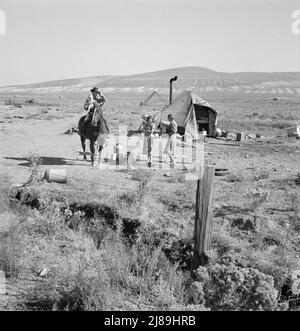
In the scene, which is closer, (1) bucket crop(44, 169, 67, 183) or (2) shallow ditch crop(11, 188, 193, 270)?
(2) shallow ditch crop(11, 188, 193, 270)

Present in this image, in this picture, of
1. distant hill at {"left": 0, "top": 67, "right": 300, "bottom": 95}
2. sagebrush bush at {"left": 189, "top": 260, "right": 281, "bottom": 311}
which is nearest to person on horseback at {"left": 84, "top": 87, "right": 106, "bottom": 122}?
sagebrush bush at {"left": 189, "top": 260, "right": 281, "bottom": 311}

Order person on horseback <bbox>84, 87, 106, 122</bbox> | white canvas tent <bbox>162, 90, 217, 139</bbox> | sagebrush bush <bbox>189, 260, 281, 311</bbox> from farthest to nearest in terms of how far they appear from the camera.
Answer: white canvas tent <bbox>162, 90, 217, 139</bbox> → person on horseback <bbox>84, 87, 106, 122</bbox> → sagebrush bush <bbox>189, 260, 281, 311</bbox>

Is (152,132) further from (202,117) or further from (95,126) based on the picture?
(202,117)

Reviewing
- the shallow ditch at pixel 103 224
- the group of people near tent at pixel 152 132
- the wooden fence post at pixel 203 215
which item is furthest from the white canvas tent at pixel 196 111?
the wooden fence post at pixel 203 215

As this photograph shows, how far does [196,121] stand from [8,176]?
37.0ft

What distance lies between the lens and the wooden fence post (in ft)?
16.4

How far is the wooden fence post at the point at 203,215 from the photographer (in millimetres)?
5000

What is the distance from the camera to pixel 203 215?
5254 mm

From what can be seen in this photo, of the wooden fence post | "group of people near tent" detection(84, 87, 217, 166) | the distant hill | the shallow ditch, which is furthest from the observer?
the distant hill

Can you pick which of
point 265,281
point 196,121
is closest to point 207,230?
point 265,281

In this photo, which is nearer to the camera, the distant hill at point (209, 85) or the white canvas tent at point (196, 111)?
the white canvas tent at point (196, 111)

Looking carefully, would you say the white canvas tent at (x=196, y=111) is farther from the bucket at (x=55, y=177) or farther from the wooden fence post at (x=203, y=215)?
the wooden fence post at (x=203, y=215)

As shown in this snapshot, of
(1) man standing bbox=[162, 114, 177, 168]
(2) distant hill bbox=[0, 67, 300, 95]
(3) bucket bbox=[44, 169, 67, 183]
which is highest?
(2) distant hill bbox=[0, 67, 300, 95]

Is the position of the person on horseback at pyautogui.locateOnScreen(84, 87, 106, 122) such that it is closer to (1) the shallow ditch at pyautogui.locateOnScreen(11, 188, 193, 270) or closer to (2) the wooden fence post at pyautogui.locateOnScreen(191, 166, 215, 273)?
(1) the shallow ditch at pyautogui.locateOnScreen(11, 188, 193, 270)
